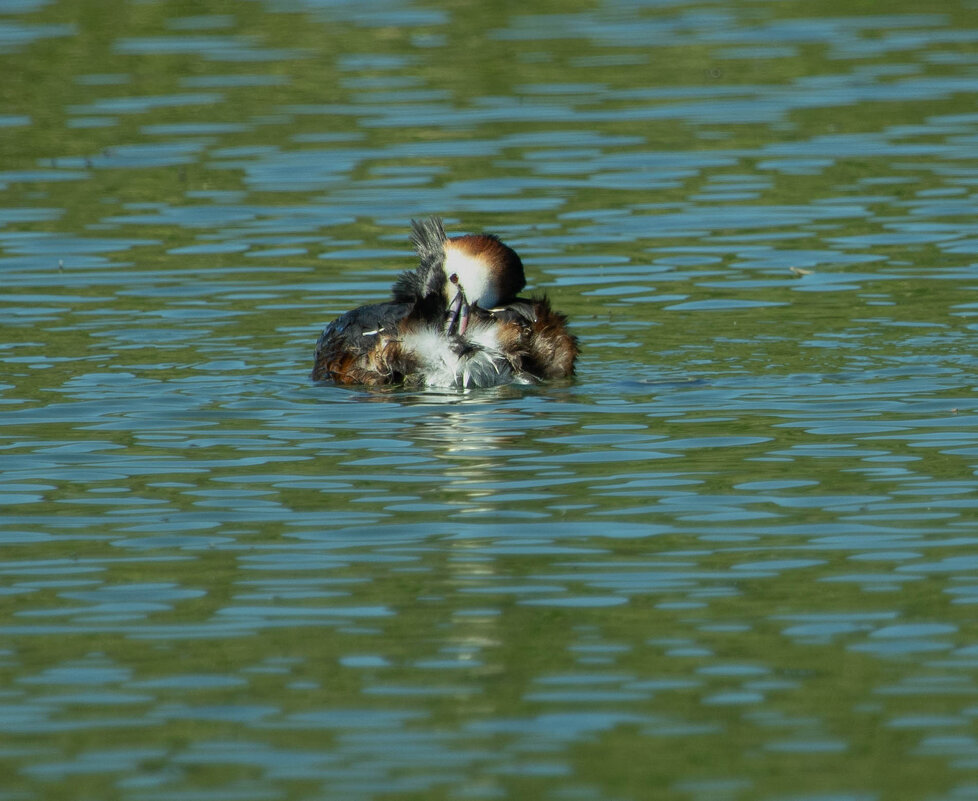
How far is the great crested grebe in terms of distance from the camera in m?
11.1

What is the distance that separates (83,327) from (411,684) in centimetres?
692

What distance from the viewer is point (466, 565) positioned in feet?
25.7

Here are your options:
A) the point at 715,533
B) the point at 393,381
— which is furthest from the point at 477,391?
the point at 715,533

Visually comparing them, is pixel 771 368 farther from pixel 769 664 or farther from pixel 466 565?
pixel 769 664

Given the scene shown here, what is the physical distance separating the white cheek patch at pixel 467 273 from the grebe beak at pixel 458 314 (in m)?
0.08

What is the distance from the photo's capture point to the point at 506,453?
9.67 metres

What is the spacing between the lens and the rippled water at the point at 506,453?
6262 millimetres

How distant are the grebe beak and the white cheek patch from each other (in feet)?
0.25

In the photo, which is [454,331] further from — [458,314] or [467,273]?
[467,273]

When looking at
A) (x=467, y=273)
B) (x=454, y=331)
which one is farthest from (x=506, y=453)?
(x=467, y=273)

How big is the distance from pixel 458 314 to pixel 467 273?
34 centimetres

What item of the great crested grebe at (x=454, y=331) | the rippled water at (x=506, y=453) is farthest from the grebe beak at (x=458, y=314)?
the rippled water at (x=506, y=453)

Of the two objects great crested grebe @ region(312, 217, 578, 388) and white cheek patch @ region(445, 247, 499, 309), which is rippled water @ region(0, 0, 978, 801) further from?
white cheek patch @ region(445, 247, 499, 309)

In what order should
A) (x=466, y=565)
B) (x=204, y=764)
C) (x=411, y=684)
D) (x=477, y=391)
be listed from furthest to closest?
(x=477, y=391) < (x=466, y=565) < (x=411, y=684) < (x=204, y=764)
